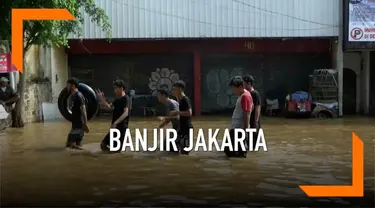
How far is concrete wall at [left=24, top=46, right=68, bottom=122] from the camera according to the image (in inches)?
816

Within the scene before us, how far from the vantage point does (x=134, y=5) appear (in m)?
23.1

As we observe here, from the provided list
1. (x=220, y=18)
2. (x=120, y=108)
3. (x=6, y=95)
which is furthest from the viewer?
(x=220, y=18)

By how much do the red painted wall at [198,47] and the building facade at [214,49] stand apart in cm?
5

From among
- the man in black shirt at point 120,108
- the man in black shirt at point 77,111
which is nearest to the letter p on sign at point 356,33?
the man in black shirt at point 120,108

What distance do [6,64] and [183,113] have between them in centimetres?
991

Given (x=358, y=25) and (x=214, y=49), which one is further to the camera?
(x=214, y=49)

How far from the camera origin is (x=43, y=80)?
22.2 metres

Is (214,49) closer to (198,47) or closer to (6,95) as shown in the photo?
(198,47)

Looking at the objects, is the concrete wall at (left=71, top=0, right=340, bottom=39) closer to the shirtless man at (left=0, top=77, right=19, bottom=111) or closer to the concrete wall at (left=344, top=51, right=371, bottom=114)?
the concrete wall at (left=344, top=51, right=371, bottom=114)

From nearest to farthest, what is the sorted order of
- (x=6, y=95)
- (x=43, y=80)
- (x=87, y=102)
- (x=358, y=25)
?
(x=87, y=102) < (x=6, y=95) < (x=43, y=80) < (x=358, y=25)

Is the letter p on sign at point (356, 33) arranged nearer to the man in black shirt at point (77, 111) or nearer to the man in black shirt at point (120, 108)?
the man in black shirt at point (120, 108)

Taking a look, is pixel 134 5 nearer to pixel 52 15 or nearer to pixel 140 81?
pixel 140 81

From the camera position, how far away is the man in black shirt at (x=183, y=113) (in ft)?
34.0
